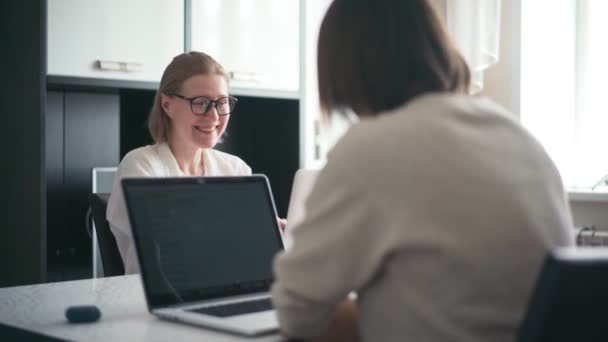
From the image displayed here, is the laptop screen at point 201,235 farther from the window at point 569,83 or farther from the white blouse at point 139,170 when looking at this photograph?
the window at point 569,83

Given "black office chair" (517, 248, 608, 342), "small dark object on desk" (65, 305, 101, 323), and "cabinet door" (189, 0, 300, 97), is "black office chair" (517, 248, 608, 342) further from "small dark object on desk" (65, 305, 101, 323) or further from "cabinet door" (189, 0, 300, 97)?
"cabinet door" (189, 0, 300, 97)

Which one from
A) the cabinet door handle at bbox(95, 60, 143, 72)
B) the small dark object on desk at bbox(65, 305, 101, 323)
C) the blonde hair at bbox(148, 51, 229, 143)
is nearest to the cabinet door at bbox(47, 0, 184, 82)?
the cabinet door handle at bbox(95, 60, 143, 72)

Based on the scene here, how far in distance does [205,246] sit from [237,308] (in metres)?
0.15

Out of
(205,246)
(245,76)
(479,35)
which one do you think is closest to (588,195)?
(479,35)

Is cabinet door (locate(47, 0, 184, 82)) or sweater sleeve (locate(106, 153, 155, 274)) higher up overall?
cabinet door (locate(47, 0, 184, 82))

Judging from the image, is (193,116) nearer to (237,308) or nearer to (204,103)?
(204,103)

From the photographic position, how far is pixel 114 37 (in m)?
3.09

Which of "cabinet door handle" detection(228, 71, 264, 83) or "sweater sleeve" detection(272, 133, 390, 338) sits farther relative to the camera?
"cabinet door handle" detection(228, 71, 264, 83)

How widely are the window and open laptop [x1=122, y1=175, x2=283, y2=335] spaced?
6.91ft

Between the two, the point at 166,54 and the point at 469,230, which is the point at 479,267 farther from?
the point at 166,54

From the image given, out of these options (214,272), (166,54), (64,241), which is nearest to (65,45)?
(166,54)

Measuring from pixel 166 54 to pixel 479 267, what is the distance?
2322 millimetres

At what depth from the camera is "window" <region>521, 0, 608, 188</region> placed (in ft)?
11.5

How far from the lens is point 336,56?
4.25ft
